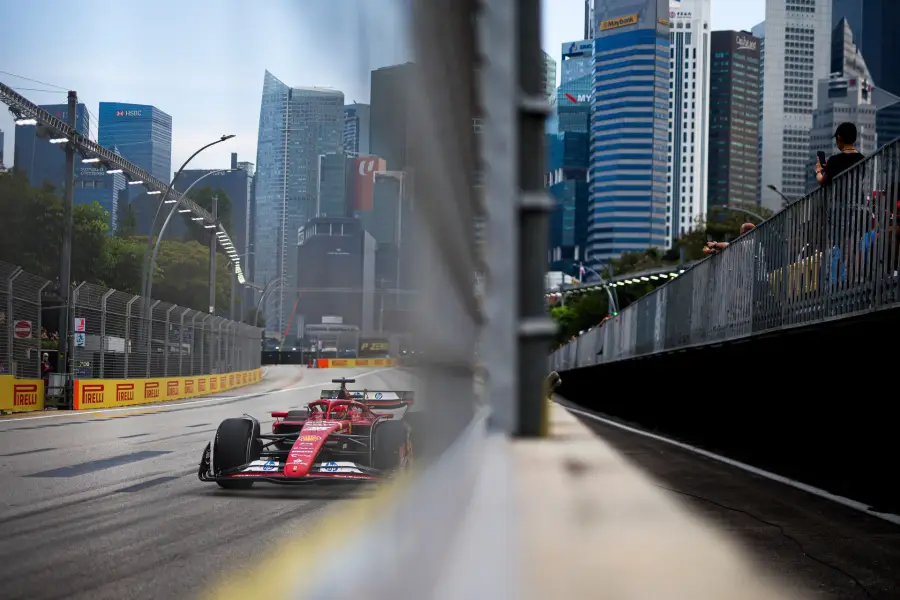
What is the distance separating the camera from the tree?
9.55ft

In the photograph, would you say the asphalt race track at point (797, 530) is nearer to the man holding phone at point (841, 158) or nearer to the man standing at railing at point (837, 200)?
the man standing at railing at point (837, 200)

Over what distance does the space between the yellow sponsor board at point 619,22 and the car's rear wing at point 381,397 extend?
0.95 m

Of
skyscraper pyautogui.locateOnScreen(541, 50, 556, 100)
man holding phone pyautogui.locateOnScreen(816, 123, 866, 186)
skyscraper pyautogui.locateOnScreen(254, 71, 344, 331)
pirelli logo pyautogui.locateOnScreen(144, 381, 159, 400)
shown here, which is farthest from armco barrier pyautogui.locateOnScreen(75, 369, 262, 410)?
man holding phone pyautogui.locateOnScreen(816, 123, 866, 186)

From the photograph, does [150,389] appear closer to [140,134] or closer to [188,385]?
[188,385]

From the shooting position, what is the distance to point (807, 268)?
13406mm

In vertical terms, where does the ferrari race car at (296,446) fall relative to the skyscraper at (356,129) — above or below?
below

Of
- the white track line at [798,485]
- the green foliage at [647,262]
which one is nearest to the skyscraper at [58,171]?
the white track line at [798,485]

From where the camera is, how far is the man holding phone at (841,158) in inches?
444

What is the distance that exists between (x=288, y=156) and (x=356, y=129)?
0.21 meters

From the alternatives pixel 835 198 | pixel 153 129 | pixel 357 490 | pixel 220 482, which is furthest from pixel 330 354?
pixel 835 198

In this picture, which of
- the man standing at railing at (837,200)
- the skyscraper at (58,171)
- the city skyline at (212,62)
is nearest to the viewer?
the city skyline at (212,62)

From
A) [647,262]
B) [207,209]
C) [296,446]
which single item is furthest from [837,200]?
[647,262]

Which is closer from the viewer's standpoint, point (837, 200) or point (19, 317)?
point (19, 317)

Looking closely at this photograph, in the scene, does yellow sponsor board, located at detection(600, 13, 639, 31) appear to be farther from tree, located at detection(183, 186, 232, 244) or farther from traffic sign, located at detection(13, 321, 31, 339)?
traffic sign, located at detection(13, 321, 31, 339)
